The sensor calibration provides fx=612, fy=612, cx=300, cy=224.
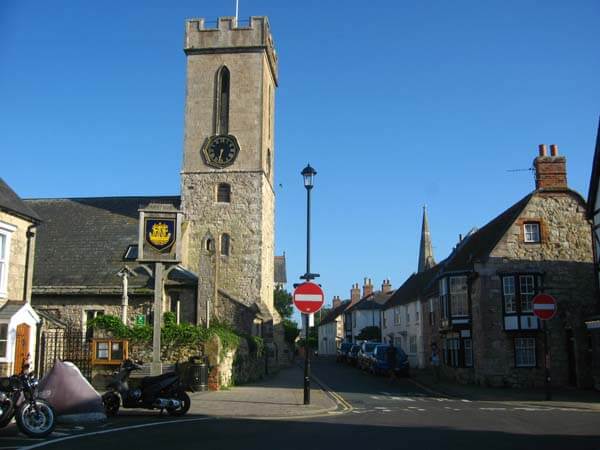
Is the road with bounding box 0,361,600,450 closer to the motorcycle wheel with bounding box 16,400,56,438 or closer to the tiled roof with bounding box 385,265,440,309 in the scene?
the motorcycle wheel with bounding box 16,400,56,438

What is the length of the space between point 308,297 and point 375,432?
5907 mm

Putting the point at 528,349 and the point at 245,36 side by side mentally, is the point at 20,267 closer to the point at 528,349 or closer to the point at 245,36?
the point at 528,349

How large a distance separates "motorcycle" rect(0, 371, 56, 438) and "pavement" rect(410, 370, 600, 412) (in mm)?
14516

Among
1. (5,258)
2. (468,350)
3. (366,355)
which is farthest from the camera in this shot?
(366,355)

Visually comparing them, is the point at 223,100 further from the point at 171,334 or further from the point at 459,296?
the point at 171,334

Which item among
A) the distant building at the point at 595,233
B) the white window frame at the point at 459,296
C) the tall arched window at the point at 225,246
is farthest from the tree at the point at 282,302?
the distant building at the point at 595,233

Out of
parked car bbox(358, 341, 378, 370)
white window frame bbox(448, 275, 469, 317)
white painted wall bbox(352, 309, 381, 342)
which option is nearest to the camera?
white window frame bbox(448, 275, 469, 317)

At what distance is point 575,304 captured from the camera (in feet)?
88.1

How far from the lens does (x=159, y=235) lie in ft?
66.5

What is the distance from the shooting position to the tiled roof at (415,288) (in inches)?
1759

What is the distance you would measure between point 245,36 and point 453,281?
2034 cm

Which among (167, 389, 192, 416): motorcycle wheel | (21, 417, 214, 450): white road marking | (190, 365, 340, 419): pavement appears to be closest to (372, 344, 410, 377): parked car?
(190, 365, 340, 419): pavement

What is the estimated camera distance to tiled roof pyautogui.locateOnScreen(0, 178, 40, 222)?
64.3ft

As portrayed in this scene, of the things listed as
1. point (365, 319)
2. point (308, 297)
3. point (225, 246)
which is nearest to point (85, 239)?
point (225, 246)
